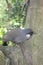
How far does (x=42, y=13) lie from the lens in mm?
1886

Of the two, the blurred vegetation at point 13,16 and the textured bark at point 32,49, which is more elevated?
the textured bark at point 32,49

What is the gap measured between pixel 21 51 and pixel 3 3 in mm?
2558

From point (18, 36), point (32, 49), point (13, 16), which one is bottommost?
point (13, 16)

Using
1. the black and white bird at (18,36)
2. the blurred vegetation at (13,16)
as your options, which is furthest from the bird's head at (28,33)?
the blurred vegetation at (13,16)

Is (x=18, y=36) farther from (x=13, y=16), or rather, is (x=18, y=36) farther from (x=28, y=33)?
(x=13, y=16)

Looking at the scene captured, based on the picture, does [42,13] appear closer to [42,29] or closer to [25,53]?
[42,29]

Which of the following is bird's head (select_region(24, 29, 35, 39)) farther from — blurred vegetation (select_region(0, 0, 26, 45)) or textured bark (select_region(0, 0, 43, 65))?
blurred vegetation (select_region(0, 0, 26, 45))

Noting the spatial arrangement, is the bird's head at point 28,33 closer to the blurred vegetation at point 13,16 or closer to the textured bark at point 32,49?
the textured bark at point 32,49

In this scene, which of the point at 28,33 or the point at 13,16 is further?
the point at 13,16

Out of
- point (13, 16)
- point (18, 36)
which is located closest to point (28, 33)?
point (18, 36)

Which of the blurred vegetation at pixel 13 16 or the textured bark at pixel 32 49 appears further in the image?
the blurred vegetation at pixel 13 16

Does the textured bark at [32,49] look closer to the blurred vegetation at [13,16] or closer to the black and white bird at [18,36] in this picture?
the black and white bird at [18,36]

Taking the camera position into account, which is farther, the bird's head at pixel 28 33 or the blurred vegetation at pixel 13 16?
the blurred vegetation at pixel 13 16

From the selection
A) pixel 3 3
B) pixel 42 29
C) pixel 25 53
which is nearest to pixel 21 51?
pixel 25 53
